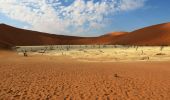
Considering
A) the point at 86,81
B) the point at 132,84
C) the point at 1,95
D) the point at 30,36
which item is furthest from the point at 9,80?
the point at 30,36

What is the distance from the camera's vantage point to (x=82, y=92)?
943cm

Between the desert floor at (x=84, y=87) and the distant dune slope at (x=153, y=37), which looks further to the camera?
the distant dune slope at (x=153, y=37)

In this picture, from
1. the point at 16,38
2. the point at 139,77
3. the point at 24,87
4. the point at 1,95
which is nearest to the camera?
the point at 1,95

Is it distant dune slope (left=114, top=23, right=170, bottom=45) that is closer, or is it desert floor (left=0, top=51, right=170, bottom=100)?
desert floor (left=0, top=51, right=170, bottom=100)

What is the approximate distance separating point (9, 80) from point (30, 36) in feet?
223

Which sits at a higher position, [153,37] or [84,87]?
[153,37]

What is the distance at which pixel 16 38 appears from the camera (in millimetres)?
70500

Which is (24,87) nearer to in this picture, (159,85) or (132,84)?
(132,84)

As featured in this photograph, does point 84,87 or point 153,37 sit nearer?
point 84,87

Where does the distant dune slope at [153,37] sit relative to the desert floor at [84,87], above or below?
above

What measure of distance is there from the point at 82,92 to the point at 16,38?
64296 millimetres

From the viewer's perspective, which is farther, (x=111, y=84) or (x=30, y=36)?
(x=30, y=36)

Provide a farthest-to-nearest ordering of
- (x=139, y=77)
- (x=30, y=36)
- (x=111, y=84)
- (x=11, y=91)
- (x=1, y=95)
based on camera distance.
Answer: (x=30, y=36), (x=139, y=77), (x=111, y=84), (x=11, y=91), (x=1, y=95)

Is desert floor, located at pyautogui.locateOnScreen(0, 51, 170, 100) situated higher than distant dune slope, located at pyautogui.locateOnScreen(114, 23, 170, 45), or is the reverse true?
distant dune slope, located at pyautogui.locateOnScreen(114, 23, 170, 45)
